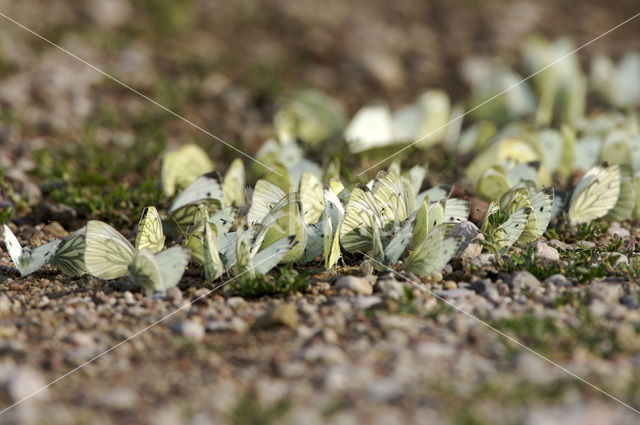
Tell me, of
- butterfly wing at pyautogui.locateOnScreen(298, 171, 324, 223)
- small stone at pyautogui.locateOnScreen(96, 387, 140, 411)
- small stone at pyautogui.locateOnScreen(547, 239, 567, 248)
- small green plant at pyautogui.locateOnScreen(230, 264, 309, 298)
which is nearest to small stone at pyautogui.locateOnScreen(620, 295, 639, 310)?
small stone at pyautogui.locateOnScreen(547, 239, 567, 248)


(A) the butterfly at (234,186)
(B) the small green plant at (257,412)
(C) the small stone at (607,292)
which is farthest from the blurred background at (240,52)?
(B) the small green plant at (257,412)

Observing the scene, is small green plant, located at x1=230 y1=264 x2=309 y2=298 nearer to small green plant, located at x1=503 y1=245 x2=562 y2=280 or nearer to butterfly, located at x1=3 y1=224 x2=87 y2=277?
butterfly, located at x1=3 y1=224 x2=87 y2=277

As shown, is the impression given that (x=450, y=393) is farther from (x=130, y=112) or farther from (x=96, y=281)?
(x=130, y=112)

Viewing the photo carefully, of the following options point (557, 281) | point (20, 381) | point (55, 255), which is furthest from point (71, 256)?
point (557, 281)

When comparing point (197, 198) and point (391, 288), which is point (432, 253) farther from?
point (197, 198)

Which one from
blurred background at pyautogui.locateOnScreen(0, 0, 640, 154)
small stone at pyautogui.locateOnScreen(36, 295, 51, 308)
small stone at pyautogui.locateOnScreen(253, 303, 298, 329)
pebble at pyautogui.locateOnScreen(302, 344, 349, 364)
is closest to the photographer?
pebble at pyautogui.locateOnScreen(302, 344, 349, 364)

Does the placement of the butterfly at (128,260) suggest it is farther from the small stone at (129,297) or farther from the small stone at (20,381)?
the small stone at (20,381)
